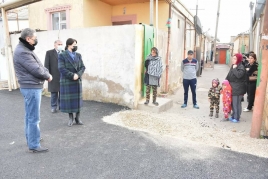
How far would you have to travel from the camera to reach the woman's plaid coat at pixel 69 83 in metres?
4.33

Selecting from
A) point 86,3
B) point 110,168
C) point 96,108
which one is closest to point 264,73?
point 110,168

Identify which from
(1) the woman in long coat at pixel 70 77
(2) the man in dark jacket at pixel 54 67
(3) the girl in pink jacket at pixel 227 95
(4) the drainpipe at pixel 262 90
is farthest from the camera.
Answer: (2) the man in dark jacket at pixel 54 67

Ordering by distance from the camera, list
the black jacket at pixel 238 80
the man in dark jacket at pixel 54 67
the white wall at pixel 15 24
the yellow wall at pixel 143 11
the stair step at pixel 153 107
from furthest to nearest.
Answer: the white wall at pixel 15 24 < the yellow wall at pixel 143 11 < the stair step at pixel 153 107 < the man in dark jacket at pixel 54 67 < the black jacket at pixel 238 80

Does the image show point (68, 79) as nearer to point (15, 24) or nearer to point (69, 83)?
point (69, 83)

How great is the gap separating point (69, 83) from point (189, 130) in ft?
8.70

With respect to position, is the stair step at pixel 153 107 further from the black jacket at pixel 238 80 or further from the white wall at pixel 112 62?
the black jacket at pixel 238 80

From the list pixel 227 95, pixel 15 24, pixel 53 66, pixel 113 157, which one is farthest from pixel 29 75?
pixel 15 24

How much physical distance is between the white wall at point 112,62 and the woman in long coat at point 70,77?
1.67m

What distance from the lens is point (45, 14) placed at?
953 centimetres

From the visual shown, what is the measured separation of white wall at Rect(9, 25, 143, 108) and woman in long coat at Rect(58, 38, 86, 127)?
1.67 meters

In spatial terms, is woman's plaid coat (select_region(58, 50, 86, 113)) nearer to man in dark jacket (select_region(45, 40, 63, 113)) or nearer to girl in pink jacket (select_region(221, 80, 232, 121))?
man in dark jacket (select_region(45, 40, 63, 113))

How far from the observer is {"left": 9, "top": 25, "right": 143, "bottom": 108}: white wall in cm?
587

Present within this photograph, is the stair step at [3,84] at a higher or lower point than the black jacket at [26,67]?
lower

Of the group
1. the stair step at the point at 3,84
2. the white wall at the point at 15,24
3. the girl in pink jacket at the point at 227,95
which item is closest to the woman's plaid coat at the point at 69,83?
the girl in pink jacket at the point at 227,95
